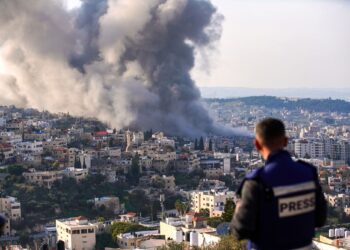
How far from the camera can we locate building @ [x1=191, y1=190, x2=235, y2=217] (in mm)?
16703

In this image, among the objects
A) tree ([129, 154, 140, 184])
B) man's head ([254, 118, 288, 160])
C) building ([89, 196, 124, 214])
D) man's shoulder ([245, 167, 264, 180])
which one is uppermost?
man's head ([254, 118, 288, 160])

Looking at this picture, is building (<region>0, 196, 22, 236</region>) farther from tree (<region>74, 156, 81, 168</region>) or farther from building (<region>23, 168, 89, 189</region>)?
tree (<region>74, 156, 81, 168</region>)

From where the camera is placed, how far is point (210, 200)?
17.0 metres

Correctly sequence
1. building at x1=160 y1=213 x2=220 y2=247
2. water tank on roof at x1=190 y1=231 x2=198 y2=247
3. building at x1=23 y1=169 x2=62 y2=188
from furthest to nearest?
building at x1=23 y1=169 x2=62 y2=188 → building at x1=160 y1=213 x2=220 y2=247 → water tank on roof at x1=190 y1=231 x2=198 y2=247

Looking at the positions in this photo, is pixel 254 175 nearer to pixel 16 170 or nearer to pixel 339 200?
pixel 339 200

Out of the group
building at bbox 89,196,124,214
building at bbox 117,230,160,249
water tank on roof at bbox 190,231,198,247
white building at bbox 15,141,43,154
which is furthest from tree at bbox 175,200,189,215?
white building at bbox 15,141,43,154

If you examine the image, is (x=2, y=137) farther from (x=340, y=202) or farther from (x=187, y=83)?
(x=340, y=202)

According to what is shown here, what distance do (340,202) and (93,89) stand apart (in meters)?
15.2

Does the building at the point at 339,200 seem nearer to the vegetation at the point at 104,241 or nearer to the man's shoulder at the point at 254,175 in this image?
the vegetation at the point at 104,241

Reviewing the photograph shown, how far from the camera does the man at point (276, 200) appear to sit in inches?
68.1

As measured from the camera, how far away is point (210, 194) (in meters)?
17.4

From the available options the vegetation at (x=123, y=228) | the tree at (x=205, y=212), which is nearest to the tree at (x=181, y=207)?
the tree at (x=205, y=212)

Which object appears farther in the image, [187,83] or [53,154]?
[187,83]

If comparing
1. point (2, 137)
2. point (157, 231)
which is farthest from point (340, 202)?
point (2, 137)
